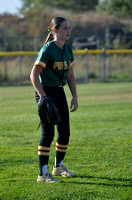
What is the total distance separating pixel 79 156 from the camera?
17.4 ft

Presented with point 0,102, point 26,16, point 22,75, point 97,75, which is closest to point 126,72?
point 97,75

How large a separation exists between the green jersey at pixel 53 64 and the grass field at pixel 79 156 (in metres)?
1.16

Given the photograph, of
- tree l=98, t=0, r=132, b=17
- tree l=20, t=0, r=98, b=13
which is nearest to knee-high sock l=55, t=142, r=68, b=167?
tree l=98, t=0, r=132, b=17

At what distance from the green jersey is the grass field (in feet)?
3.82

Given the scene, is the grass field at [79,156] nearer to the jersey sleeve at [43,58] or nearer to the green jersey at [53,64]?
the green jersey at [53,64]

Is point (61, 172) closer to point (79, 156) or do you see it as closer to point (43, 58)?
point (79, 156)

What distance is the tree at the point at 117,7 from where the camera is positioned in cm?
4142

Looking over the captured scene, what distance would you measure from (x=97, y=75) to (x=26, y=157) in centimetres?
1680

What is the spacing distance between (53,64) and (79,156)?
1.70m

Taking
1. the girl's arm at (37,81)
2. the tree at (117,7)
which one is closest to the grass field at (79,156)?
the girl's arm at (37,81)

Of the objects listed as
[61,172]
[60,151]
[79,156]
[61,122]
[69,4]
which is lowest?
[79,156]

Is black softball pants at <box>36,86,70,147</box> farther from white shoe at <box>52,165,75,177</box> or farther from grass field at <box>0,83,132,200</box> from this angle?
grass field at <box>0,83,132,200</box>

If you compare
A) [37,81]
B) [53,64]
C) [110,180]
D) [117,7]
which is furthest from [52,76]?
[117,7]

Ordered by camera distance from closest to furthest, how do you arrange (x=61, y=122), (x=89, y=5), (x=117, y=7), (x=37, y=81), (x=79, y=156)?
1. (x=37, y=81)
2. (x=61, y=122)
3. (x=79, y=156)
4. (x=117, y=7)
5. (x=89, y=5)
